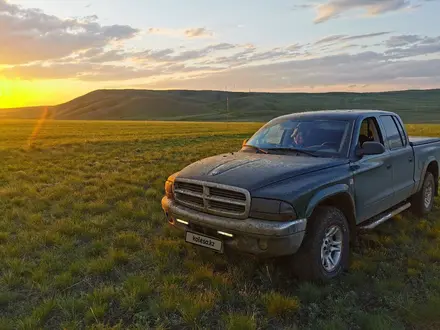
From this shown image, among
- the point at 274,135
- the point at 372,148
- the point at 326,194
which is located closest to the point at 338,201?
the point at 326,194

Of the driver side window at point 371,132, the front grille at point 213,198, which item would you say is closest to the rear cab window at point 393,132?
the driver side window at point 371,132

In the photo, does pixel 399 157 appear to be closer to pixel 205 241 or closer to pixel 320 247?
pixel 320 247

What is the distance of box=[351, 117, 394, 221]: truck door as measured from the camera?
14.8 feet

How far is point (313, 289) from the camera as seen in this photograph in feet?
12.5

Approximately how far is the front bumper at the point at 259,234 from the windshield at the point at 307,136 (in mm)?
1465

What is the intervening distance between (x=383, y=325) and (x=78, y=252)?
12.6 feet

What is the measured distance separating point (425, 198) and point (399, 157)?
1621 mm

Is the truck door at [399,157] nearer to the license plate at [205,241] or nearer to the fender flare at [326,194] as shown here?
the fender flare at [326,194]

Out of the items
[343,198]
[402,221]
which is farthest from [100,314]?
[402,221]

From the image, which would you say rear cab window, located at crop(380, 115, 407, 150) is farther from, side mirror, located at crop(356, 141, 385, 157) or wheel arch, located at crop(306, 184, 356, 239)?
wheel arch, located at crop(306, 184, 356, 239)

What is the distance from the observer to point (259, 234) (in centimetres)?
355

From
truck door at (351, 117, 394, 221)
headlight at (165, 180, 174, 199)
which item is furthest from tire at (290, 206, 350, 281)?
headlight at (165, 180, 174, 199)

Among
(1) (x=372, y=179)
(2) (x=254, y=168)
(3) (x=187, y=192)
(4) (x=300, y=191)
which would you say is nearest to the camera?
(4) (x=300, y=191)

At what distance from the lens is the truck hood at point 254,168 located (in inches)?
150
